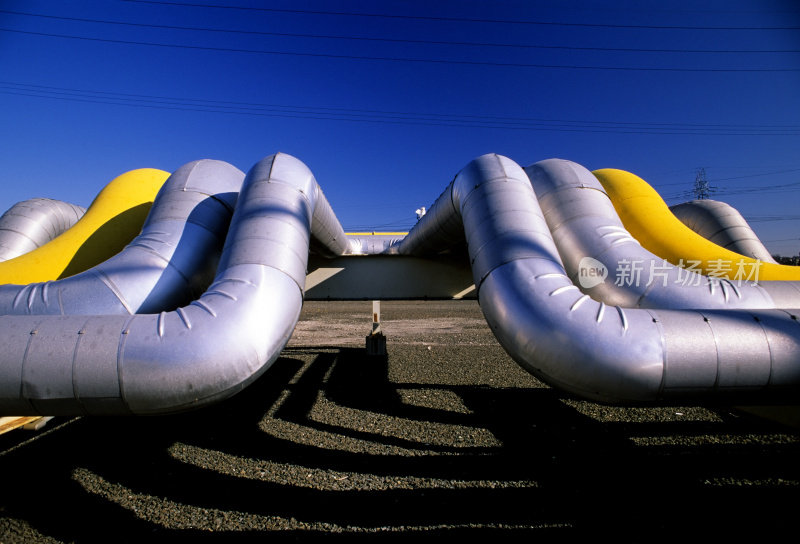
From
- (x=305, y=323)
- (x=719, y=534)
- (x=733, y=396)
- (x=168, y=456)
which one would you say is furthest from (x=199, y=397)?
(x=305, y=323)

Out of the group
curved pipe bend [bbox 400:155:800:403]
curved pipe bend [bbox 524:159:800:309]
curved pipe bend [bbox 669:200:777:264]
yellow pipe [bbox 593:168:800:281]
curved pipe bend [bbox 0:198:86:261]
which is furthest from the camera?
curved pipe bend [bbox 669:200:777:264]

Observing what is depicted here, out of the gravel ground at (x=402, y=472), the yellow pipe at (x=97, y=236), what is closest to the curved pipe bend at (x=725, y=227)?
the gravel ground at (x=402, y=472)

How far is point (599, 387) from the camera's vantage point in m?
1.75

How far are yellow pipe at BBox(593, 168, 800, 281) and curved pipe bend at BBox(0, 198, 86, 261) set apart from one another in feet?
22.7

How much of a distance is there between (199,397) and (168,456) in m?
2.16

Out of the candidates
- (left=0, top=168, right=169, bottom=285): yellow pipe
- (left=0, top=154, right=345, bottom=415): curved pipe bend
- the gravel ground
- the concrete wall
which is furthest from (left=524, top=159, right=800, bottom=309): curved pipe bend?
(left=0, top=168, right=169, bottom=285): yellow pipe

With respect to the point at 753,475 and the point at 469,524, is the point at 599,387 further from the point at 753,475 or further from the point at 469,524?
the point at 753,475

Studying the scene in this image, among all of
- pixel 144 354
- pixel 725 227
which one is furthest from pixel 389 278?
pixel 725 227

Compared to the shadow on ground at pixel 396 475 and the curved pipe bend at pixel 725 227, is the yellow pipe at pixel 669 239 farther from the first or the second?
the curved pipe bend at pixel 725 227

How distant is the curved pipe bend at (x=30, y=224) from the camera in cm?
470

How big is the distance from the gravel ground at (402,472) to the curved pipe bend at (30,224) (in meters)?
2.30

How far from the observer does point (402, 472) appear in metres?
3.02

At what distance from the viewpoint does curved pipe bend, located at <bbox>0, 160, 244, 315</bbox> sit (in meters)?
2.07

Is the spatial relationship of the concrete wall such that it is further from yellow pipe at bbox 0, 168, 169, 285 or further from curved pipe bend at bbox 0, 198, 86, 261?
curved pipe bend at bbox 0, 198, 86, 261
